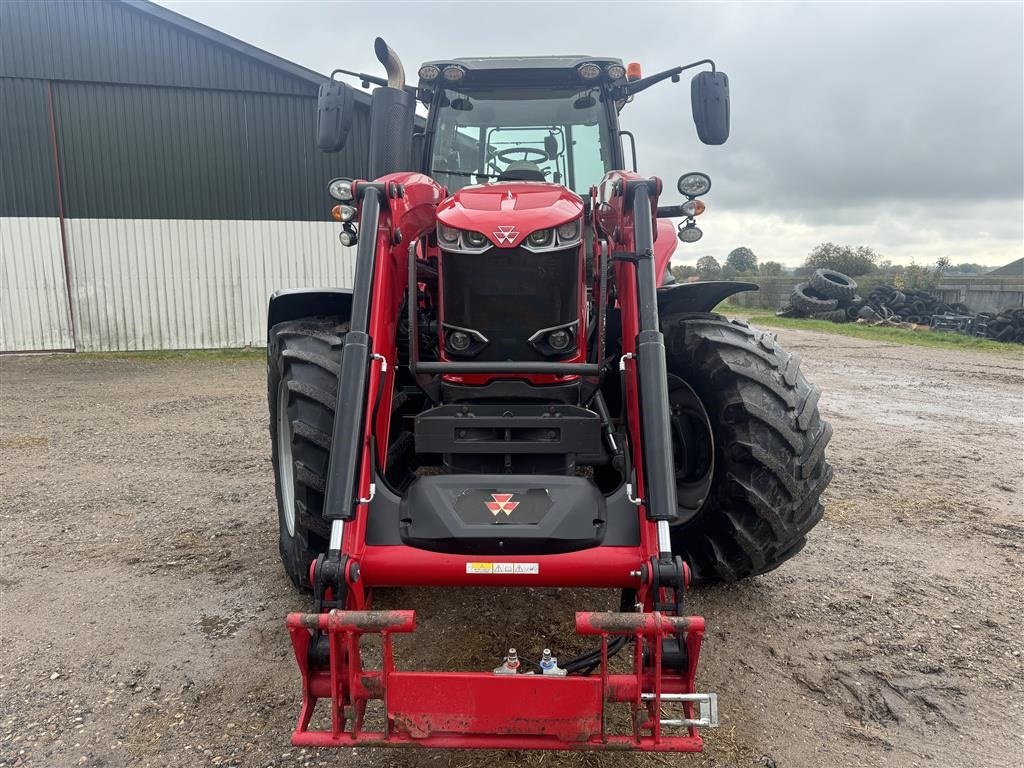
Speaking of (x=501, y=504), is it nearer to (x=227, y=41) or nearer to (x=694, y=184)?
Answer: (x=694, y=184)

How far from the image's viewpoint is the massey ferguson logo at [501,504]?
2.41 m

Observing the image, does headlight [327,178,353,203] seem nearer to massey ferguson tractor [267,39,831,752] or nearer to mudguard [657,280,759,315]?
massey ferguson tractor [267,39,831,752]

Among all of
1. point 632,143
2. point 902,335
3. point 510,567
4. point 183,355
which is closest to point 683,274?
point 632,143

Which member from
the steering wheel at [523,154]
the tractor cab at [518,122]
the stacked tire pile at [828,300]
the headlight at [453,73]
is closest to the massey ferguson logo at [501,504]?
the tractor cab at [518,122]

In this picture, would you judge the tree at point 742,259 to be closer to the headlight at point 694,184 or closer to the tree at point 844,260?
the tree at point 844,260

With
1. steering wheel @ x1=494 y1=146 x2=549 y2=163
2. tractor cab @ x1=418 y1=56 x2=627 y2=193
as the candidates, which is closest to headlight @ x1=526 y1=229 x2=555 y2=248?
tractor cab @ x1=418 y1=56 x2=627 y2=193

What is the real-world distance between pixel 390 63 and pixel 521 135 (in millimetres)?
877

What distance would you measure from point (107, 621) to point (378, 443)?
1.55 metres

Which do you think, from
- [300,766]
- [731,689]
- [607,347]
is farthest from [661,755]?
[607,347]

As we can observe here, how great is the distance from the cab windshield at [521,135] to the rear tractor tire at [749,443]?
48.7 inches

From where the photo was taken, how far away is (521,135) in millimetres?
3965

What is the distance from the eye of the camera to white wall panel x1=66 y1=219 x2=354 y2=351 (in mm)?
12180

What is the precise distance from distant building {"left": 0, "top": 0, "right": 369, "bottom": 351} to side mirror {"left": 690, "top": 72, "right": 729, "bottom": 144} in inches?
387

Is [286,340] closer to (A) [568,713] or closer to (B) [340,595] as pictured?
(B) [340,595]
